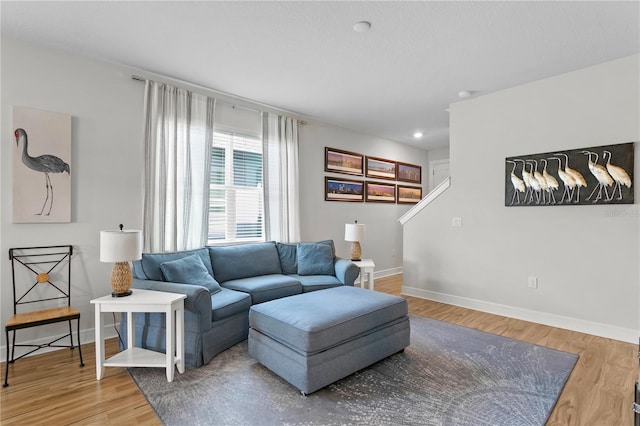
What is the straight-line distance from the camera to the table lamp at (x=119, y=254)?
2.39 metres

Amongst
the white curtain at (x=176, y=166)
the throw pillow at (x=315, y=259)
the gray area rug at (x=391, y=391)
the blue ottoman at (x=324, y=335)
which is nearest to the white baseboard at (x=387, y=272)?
the throw pillow at (x=315, y=259)

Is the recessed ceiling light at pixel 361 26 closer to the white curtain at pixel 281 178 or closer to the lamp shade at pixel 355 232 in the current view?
the white curtain at pixel 281 178

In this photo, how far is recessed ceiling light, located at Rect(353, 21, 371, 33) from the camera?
2.45 metres

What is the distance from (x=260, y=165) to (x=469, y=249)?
2.94m

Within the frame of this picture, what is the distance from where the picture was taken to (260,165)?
432 centimetres

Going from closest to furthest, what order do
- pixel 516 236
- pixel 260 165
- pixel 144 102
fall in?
pixel 144 102
pixel 516 236
pixel 260 165

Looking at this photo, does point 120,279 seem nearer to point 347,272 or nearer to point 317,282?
point 317,282

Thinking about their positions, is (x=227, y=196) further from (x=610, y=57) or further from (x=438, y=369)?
(x=610, y=57)

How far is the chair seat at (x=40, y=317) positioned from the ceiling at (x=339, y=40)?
2245 millimetres

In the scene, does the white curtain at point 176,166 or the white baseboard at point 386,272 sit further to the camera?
the white baseboard at point 386,272

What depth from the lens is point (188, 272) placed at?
9.78 ft

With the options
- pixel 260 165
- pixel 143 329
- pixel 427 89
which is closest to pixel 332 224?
pixel 260 165

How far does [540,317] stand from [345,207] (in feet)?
9.86

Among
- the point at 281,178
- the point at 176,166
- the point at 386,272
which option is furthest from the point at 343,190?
the point at 176,166
